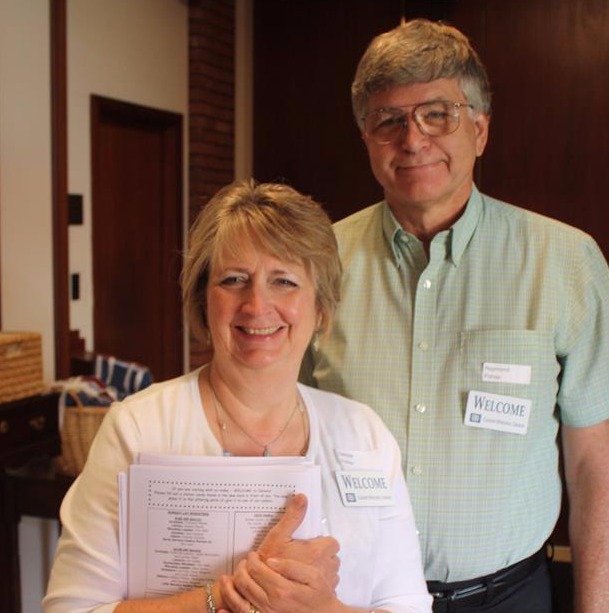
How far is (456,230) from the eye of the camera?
169 cm

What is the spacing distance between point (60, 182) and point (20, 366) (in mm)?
1121

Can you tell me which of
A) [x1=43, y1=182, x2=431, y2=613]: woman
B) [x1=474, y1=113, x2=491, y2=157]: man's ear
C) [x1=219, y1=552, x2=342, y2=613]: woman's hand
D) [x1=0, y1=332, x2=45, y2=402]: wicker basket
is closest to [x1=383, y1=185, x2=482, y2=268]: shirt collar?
[x1=474, y1=113, x2=491, y2=157]: man's ear

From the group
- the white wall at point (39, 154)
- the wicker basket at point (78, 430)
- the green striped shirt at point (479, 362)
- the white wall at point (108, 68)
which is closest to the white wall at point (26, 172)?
the white wall at point (39, 154)

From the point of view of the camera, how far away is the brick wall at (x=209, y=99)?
488 centimetres

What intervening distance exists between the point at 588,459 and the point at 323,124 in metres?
3.77

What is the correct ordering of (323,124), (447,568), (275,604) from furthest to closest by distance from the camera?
(323,124) < (447,568) < (275,604)

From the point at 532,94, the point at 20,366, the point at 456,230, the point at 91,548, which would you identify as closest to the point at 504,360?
the point at 456,230

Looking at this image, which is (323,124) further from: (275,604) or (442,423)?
(275,604)

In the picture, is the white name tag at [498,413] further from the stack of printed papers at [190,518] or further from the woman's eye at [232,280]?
the woman's eye at [232,280]

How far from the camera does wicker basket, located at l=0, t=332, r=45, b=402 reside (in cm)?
277

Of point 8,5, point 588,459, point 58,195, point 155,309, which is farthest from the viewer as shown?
point 155,309

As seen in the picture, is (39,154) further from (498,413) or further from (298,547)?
(298,547)

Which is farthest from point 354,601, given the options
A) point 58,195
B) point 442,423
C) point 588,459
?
point 58,195

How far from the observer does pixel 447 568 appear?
159cm
